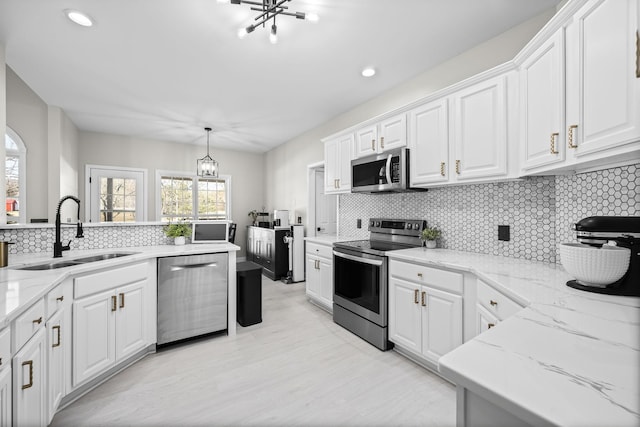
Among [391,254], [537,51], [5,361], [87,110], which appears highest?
[87,110]

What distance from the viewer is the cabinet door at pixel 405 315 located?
87.4 inches

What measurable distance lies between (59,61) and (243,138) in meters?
3.05

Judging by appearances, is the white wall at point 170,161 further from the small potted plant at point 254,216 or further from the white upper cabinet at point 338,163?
the white upper cabinet at point 338,163

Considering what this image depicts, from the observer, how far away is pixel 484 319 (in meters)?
1.68

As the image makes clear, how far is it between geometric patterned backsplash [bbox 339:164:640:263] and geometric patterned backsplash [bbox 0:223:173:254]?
259cm

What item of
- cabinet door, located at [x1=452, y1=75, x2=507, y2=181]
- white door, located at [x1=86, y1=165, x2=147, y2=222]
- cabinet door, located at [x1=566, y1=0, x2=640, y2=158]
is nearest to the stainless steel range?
cabinet door, located at [x1=452, y1=75, x2=507, y2=181]

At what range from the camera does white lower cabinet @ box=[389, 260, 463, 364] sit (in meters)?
1.96

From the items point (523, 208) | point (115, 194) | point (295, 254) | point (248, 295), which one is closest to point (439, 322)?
point (523, 208)

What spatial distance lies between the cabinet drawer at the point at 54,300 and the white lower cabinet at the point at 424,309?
2298 mm

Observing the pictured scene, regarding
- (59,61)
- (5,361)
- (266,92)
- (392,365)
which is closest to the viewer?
(5,361)

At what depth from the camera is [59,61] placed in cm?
277

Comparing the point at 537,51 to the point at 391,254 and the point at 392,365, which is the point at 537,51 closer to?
the point at 391,254

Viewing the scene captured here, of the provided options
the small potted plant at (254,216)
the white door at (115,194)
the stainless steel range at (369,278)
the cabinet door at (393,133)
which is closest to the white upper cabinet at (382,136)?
the cabinet door at (393,133)

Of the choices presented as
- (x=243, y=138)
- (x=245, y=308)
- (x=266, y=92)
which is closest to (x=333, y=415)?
(x=245, y=308)
